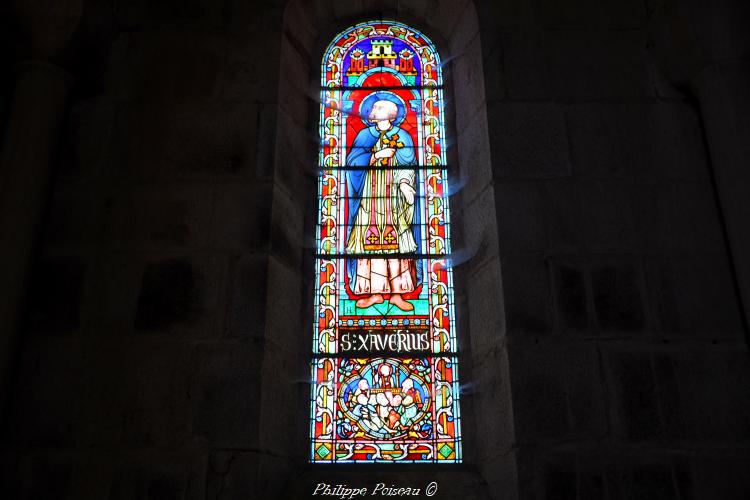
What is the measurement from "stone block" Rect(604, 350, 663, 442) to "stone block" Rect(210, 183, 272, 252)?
5.73 feet

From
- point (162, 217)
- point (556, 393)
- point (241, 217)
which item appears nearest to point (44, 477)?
point (162, 217)

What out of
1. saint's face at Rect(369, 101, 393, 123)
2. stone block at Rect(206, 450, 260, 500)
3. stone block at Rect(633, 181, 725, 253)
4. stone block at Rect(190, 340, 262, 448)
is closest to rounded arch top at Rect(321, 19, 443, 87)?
saint's face at Rect(369, 101, 393, 123)

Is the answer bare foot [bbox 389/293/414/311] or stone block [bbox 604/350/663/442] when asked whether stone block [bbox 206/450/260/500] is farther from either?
stone block [bbox 604/350/663/442]

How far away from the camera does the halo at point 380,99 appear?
14.4 feet

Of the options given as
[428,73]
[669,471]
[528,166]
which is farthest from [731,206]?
[428,73]

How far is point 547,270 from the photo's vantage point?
3.50m

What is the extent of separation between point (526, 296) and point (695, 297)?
2.62ft

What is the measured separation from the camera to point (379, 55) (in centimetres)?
462

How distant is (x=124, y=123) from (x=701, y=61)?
2.99 meters

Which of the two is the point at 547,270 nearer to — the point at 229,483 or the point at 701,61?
the point at 701,61

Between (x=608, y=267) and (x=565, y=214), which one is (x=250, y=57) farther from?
(x=608, y=267)

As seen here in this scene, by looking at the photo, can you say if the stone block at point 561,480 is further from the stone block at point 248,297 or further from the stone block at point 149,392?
the stone block at point 149,392

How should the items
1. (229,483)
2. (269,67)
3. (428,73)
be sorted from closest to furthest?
(229,483), (269,67), (428,73)

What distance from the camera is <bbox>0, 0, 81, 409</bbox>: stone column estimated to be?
→ 3260 mm
